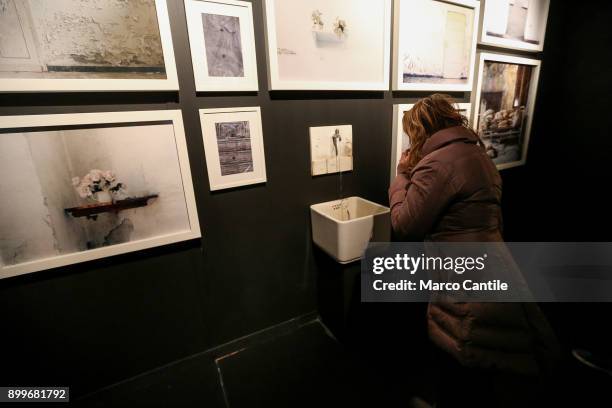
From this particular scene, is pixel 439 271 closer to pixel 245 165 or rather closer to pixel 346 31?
pixel 245 165

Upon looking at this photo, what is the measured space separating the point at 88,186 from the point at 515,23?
253 cm

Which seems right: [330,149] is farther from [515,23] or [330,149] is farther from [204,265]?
[515,23]

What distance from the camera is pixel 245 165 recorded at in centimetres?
132

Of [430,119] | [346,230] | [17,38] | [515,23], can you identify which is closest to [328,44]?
[430,119]

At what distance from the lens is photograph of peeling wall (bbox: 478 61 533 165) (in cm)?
188

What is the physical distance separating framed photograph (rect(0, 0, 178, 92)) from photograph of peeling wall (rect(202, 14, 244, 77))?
0.47 ft

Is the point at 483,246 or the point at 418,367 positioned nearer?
the point at 483,246

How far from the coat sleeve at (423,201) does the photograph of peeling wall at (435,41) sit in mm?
839

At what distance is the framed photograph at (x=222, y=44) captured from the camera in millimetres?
1094

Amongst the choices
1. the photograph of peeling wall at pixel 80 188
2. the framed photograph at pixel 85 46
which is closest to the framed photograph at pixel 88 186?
the photograph of peeling wall at pixel 80 188

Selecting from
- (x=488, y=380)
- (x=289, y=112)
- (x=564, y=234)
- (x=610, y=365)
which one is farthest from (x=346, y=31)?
(x=564, y=234)

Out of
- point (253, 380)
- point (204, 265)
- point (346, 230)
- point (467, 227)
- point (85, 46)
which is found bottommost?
point (253, 380)

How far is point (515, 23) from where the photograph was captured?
1818mm

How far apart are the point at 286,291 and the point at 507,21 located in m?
2.15
